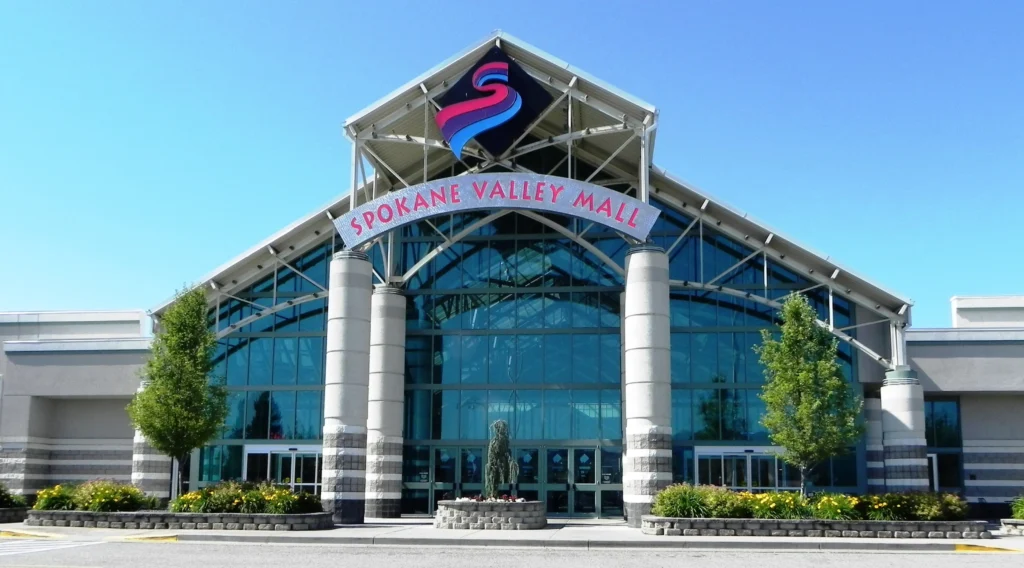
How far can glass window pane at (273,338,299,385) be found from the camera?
3634 centimetres

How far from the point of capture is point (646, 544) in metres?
23.3

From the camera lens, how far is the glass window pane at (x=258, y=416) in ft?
118

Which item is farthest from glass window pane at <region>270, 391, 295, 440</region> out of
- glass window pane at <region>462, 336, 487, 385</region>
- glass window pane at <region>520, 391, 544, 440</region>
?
glass window pane at <region>520, 391, 544, 440</region>

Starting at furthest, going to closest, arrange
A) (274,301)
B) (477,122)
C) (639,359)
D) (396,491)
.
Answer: (274,301)
(396,491)
(477,122)
(639,359)

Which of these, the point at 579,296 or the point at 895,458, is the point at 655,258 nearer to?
the point at 579,296

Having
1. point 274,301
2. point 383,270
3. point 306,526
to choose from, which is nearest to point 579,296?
point 383,270

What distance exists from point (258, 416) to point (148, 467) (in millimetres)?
4203

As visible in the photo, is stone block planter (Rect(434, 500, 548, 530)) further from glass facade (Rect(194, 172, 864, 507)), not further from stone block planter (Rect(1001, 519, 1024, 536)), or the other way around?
stone block planter (Rect(1001, 519, 1024, 536))

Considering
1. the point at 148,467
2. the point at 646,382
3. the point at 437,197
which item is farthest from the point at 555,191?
the point at 148,467

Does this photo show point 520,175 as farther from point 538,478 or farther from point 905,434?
point 905,434

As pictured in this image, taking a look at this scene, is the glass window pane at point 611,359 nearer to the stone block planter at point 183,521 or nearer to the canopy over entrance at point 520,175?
the canopy over entrance at point 520,175

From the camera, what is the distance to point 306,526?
86.6ft

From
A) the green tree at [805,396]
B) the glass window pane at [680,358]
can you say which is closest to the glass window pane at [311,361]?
the glass window pane at [680,358]

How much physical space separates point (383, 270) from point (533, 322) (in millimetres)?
5668
